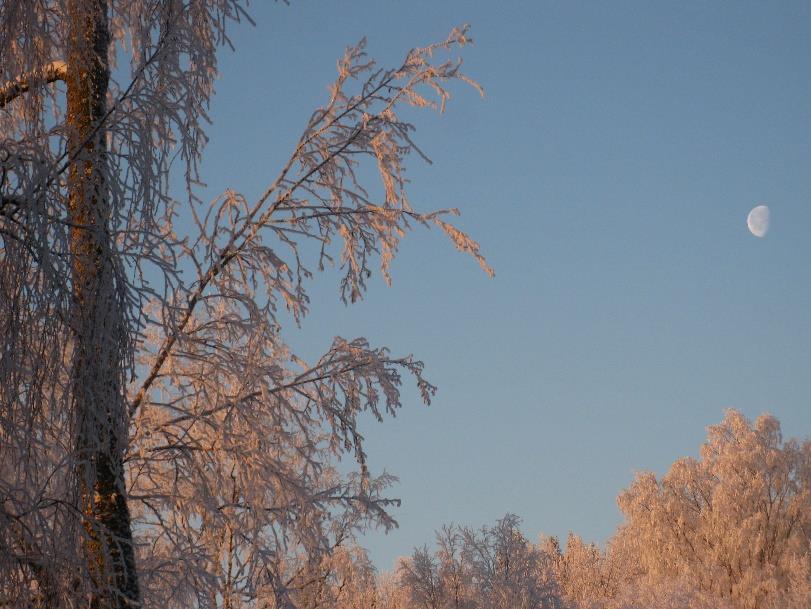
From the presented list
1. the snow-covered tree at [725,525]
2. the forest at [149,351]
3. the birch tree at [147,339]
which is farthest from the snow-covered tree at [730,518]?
the birch tree at [147,339]

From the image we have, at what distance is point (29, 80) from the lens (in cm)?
446

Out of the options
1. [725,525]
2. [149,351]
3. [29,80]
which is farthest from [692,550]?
[29,80]

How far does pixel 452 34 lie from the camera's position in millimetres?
8000

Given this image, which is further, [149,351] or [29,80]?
[149,351]

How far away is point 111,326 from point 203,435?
154 inches

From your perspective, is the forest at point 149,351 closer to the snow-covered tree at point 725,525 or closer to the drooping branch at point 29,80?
the drooping branch at point 29,80

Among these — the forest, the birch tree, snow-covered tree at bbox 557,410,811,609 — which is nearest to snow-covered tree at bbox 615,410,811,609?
snow-covered tree at bbox 557,410,811,609

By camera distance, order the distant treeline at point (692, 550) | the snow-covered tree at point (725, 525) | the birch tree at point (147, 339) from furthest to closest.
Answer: the snow-covered tree at point (725, 525) < the distant treeline at point (692, 550) < the birch tree at point (147, 339)

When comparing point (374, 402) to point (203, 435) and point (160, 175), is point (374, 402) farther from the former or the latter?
point (160, 175)

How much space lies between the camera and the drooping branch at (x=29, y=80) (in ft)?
14.9

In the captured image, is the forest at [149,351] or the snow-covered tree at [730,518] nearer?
the forest at [149,351]

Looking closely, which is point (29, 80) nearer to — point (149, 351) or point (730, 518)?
point (149, 351)

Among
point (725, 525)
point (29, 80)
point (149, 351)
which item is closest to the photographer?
point (29, 80)

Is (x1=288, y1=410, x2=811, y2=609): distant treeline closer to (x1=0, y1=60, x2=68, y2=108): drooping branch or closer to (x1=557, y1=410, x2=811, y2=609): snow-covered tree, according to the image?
(x1=557, y1=410, x2=811, y2=609): snow-covered tree
